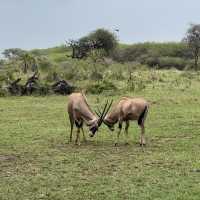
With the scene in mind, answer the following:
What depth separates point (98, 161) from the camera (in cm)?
1191

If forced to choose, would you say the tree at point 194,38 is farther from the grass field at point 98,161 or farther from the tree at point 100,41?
the grass field at point 98,161

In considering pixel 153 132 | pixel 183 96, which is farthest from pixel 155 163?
pixel 183 96

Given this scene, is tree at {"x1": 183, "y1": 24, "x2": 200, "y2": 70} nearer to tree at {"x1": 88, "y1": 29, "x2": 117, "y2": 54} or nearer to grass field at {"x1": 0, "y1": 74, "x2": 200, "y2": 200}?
tree at {"x1": 88, "y1": 29, "x2": 117, "y2": 54}

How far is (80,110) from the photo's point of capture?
47.6ft

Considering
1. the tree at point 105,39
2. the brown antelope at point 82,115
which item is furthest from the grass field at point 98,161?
the tree at point 105,39

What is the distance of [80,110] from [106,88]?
1527 centimetres

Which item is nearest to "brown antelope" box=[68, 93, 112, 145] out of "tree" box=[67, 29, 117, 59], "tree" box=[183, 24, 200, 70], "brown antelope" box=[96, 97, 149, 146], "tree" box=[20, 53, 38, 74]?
"brown antelope" box=[96, 97, 149, 146]

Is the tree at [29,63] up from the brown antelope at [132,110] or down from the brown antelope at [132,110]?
up

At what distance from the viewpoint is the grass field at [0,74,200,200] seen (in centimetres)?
938

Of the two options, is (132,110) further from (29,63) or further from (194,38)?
(194,38)

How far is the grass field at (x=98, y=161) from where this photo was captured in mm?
9383

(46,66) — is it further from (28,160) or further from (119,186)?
(119,186)

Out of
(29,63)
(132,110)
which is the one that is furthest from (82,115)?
(29,63)

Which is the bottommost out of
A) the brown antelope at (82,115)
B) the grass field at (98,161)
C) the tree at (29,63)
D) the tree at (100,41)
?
the grass field at (98,161)
